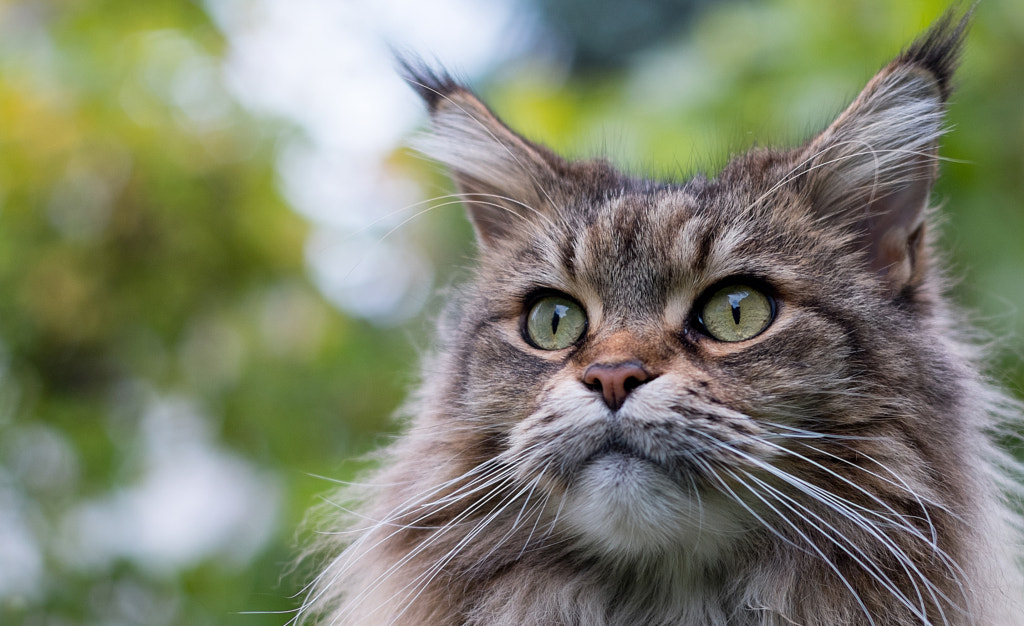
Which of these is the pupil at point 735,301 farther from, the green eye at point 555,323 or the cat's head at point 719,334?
the green eye at point 555,323

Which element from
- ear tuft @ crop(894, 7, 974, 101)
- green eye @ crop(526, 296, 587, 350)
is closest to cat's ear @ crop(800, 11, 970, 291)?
ear tuft @ crop(894, 7, 974, 101)

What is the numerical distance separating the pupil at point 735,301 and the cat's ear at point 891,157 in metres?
0.32

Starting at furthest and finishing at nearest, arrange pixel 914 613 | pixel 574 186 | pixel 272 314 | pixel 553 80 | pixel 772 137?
pixel 272 314, pixel 553 80, pixel 772 137, pixel 574 186, pixel 914 613

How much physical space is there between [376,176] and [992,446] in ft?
9.35

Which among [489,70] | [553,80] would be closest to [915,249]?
[553,80]

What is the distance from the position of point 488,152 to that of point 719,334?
84 cm

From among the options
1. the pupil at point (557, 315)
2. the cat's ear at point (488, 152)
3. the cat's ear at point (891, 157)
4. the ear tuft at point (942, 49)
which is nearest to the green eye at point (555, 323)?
the pupil at point (557, 315)

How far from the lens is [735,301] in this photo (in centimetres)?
184

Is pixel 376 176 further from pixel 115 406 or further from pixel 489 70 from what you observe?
pixel 115 406

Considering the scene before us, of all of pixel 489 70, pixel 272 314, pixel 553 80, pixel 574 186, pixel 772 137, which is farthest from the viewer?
pixel 489 70

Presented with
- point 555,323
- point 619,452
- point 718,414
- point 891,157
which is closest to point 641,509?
point 619,452

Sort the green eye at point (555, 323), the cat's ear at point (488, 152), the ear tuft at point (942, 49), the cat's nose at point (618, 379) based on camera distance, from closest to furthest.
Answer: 1. the cat's nose at point (618, 379)
2. the ear tuft at point (942, 49)
3. the green eye at point (555, 323)
4. the cat's ear at point (488, 152)

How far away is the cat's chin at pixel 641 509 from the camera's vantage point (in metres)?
1.62

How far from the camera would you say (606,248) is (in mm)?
1942
